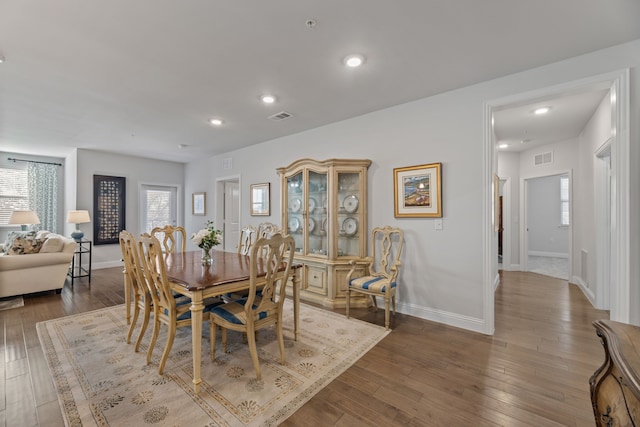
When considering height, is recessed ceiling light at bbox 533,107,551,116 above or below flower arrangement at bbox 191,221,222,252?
above

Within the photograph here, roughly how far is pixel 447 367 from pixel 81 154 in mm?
7445

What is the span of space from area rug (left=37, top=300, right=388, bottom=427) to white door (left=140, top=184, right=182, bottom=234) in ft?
13.4

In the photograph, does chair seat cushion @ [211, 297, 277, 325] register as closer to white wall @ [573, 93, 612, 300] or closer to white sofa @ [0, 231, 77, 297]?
white sofa @ [0, 231, 77, 297]

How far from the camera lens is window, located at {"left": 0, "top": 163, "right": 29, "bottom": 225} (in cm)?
589

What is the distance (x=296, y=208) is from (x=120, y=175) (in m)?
4.80

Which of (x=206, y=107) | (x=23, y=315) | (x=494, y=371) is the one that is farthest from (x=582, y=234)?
(x=23, y=315)

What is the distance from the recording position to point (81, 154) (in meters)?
5.80

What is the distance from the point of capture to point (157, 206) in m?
7.04

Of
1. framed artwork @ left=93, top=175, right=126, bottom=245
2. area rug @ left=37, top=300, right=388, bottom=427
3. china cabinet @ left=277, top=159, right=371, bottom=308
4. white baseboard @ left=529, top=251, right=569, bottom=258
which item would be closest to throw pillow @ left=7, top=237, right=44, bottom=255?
area rug @ left=37, top=300, right=388, bottom=427

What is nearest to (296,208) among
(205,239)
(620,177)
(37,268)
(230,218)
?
(205,239)

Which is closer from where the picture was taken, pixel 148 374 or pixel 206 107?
pixel 148 374

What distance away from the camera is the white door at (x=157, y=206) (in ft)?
22.3

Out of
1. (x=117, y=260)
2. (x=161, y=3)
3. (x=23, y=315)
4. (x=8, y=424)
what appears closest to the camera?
(x=8, y=424)

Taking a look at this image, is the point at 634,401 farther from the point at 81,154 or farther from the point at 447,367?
the point at 81,154
